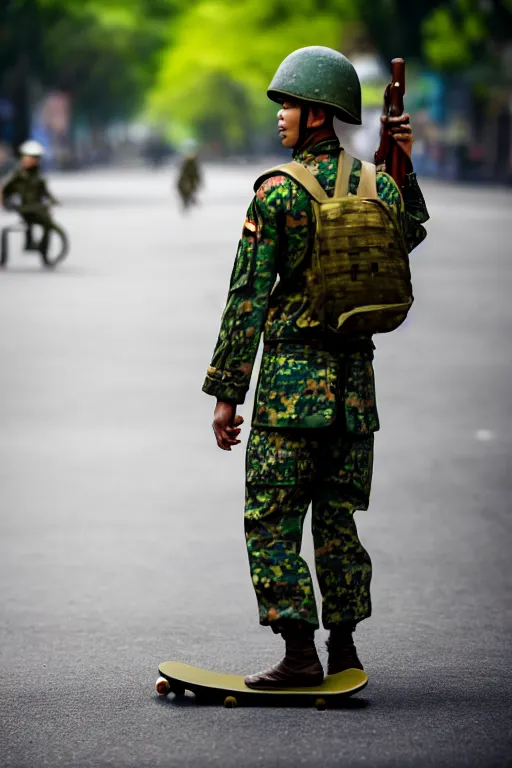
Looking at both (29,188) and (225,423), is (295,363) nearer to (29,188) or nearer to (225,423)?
(225,423)

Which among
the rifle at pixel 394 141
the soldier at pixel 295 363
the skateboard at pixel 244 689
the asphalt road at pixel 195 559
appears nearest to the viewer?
the asphalt road at pixel 195 559

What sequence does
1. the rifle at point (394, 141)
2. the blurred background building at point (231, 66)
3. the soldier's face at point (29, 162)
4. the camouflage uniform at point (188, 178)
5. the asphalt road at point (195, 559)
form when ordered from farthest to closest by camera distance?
the blurred background building at point (231, 66) < the camouflage uniform at point (188, 178) < the soldier's face at point (29, 162) < the rifle at point (394, 141) < the asphalt road at point (195, 559)

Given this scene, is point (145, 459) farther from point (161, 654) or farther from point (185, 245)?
point (185, 245)

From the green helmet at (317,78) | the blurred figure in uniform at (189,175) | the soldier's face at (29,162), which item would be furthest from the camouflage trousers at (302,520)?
the blurred figure in uniform at (189,175)

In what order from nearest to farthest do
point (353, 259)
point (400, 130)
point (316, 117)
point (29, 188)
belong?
1. point (353, 259)
2. point (316, 117)
3. point (400, 130)
4. point (29, 188)

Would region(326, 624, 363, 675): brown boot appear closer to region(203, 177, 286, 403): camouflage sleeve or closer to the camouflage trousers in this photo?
the camouflage trousers

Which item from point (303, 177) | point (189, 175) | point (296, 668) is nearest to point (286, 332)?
point (303, 177)

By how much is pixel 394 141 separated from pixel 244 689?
1.58 metres

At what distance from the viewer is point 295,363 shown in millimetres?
4797

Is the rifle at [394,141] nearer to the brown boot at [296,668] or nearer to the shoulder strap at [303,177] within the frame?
the shoulder strap at [303,177]

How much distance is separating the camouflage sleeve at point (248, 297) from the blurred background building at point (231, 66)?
53278 millimetres

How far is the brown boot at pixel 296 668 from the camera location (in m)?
4.86

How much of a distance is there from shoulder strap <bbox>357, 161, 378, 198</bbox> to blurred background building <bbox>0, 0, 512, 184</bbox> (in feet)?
175

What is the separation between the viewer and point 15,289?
19.9m
